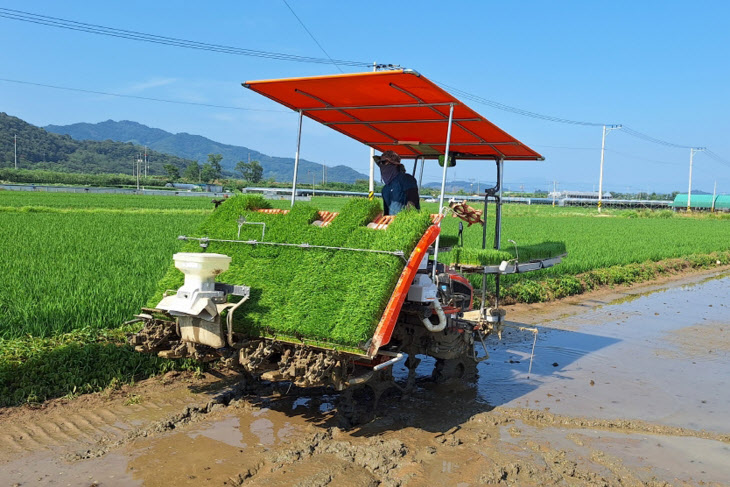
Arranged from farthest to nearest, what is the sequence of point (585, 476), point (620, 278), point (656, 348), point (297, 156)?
point (620, 278) → point (656, 348) → point (297, 156) → point (585, 476)

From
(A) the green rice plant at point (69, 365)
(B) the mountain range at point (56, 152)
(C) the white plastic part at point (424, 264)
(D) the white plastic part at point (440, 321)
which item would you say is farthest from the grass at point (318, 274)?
(B) the mountain range at point (56, 152)

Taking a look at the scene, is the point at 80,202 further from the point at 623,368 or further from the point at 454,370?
the point at 623,368

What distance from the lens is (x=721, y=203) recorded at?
74.7 m

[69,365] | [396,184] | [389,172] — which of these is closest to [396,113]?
[389,172]

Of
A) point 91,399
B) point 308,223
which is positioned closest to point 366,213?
point 308,223

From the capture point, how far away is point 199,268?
14.7 ft

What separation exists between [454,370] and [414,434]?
148cm

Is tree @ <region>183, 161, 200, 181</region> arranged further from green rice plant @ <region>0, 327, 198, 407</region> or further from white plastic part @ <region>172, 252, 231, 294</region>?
white plastic part @ <region>172, 252, 231, 294</region>

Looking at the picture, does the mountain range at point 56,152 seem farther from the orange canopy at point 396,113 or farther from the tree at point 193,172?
the orange canopy at point 396,113

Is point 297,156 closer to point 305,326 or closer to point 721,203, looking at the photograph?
point 305,326

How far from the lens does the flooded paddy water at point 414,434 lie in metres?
4.24

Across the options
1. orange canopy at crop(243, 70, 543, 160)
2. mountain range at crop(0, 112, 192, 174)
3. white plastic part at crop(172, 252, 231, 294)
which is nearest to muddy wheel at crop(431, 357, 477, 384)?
orange canopy at crop(243, 70, 543, 160)

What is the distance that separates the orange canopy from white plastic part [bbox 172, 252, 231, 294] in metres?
1.70

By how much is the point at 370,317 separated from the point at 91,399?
285 cm
